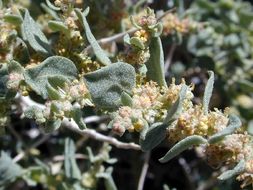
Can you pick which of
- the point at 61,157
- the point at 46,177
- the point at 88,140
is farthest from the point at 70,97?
the point at 88,140

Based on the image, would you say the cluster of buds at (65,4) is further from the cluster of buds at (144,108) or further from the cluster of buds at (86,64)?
the cluster of buds at (144,108)

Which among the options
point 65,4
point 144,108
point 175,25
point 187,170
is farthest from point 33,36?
point 187,170

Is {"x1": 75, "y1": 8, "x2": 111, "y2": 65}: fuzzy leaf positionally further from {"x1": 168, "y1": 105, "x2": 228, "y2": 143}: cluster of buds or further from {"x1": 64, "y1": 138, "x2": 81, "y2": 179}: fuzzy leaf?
{"x1": 64, "y1": 138, "x2": 81, "y2": 179}: fuzzy leaf

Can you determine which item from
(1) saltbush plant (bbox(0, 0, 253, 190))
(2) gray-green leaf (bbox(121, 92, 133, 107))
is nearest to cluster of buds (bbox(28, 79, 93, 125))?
(1) saltbush plant (bbox(0, 0, 253, 190))

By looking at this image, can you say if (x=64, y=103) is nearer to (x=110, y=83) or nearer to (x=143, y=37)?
(x=110, y=83)

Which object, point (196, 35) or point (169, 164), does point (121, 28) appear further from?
point (169, 164)

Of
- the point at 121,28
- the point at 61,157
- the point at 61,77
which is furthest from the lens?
the point at 61,157
